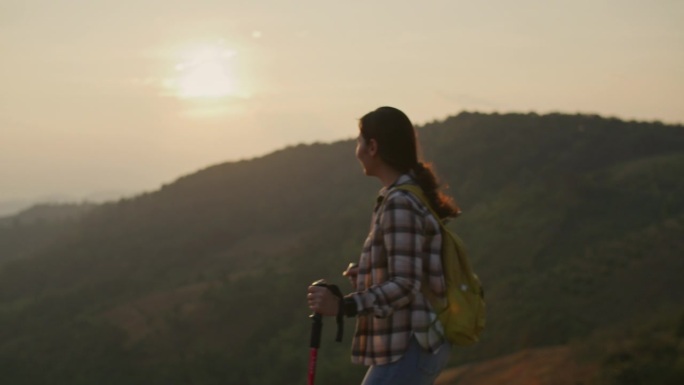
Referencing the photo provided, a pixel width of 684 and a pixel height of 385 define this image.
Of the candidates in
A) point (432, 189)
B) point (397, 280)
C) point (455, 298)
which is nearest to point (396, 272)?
point (397, 280)

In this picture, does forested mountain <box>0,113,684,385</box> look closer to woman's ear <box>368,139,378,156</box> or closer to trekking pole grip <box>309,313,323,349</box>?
trekking pole grip <box>309,313,323,349</box>

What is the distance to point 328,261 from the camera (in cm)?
2695

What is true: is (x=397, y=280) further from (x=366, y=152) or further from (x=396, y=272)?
(x=366, y=152)

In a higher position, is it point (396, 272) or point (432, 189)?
point (432, 189)

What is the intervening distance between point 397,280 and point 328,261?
2377 cm

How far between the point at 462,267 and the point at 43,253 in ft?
122

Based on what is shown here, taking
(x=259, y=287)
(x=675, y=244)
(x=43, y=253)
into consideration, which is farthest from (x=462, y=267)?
(x=43, y=253)

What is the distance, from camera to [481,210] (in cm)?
2738

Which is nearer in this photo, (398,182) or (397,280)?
(397,280)

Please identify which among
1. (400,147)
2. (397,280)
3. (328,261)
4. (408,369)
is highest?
(400,147)

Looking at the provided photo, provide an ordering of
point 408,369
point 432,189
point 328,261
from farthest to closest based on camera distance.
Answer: point 328,261 < point 432,189 < point 408,369

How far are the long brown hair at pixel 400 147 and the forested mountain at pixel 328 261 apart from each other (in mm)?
6350

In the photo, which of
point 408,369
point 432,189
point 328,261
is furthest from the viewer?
point 328,261

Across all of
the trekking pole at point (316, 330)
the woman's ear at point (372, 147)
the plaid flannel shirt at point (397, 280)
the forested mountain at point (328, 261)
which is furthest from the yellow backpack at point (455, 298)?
the forested mountain at point (328, 261)
